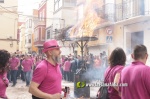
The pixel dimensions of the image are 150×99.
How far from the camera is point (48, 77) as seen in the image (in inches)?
128

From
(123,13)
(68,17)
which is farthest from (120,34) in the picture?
(68,17)

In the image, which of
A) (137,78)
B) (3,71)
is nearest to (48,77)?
(3,71)

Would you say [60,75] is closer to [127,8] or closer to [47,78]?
[47,78]

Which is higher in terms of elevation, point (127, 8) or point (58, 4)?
point (58, 4)

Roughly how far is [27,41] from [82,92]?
48324 mm

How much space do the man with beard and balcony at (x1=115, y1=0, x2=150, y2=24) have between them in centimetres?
1117

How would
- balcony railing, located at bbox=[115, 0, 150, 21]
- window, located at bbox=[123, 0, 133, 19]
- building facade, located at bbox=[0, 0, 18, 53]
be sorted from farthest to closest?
building facade, located at bbox=[0, 0, 18, 53] < window, located at bbox=[123, 0, 133, 19] < balcony railing, located at bbox=[115, 0, 150, 21]

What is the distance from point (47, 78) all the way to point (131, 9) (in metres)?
13.3

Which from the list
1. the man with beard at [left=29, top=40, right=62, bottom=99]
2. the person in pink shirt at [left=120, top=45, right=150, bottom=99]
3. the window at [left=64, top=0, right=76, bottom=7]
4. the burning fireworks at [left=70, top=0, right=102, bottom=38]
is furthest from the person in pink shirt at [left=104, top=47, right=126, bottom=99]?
the window at [left=64, top=0, right=76, bottom=7]

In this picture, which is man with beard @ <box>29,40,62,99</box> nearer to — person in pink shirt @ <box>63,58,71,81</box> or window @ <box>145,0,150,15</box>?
window @ <box>145,0,150,15</box>

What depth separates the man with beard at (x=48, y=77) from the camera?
3176 mm

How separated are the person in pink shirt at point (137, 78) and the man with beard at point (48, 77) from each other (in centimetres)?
80

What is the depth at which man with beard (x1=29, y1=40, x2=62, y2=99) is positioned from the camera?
318 cm

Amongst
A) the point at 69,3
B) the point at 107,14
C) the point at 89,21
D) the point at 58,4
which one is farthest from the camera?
the point at 58,4
